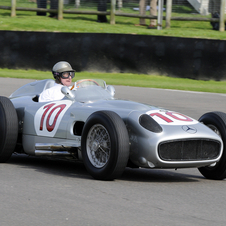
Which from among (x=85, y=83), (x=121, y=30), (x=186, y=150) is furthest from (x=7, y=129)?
(x=121, y=30)

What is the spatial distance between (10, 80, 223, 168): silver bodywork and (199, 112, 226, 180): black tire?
0.60 feet

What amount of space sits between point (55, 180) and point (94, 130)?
639 millimetres

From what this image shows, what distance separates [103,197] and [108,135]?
768mm

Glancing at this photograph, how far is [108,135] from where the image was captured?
5.21 m

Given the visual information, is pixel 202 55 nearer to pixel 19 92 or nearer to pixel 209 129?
pixel 19 92

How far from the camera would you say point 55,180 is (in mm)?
5367

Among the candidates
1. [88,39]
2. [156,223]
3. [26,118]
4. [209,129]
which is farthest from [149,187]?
[88,39]

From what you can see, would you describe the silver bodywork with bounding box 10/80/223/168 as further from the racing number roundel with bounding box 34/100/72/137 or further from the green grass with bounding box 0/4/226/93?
the green grass with bounding box 0/4/226/93

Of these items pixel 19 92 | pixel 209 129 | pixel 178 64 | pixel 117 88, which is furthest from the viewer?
pixel 178 64

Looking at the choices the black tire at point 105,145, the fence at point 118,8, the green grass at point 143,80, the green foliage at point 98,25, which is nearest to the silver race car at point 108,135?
the black tire at point 105,145

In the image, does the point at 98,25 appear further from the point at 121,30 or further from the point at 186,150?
the point at 186,150

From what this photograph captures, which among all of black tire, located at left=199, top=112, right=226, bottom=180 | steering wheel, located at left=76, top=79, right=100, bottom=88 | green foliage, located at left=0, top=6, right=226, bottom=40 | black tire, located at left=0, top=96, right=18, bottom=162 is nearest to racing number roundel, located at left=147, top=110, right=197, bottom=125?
black tire, located at left=199, top=112, right=226, bottom=180

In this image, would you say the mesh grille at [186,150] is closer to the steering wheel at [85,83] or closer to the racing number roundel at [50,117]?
the racing number roundel at [50,117]

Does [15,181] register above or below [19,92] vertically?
below
